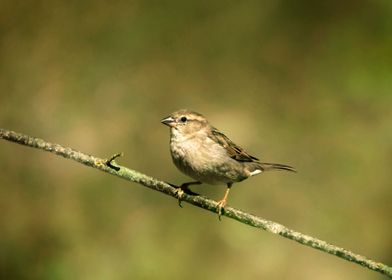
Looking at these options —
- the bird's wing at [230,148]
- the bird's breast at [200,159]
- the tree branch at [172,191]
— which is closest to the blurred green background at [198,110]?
the bird's wing at [230,148]

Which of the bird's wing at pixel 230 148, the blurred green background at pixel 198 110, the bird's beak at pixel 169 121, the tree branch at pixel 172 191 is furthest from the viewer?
the blurred green background at pixel 198 110

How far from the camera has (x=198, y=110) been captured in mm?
7891

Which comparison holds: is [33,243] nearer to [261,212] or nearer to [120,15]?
[261,212]

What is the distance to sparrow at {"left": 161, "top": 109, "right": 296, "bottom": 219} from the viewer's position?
405cm

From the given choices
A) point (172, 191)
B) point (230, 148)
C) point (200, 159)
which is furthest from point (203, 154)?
point (172, 191)

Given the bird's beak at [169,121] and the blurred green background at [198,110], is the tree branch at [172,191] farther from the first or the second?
the blurred green background at [198,110]

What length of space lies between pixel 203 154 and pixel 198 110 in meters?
3.78

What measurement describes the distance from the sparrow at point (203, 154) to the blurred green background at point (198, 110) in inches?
80.2

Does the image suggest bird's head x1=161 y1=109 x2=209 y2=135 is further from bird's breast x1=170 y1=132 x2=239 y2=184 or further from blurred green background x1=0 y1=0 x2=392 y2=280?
blurred green background x1=0 y1=0 x2=392 y2=280

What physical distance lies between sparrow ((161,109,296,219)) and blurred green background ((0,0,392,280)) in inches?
80.2

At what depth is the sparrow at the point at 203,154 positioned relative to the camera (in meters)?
4.05

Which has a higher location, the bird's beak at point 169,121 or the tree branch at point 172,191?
the bird's beak at point 169,121

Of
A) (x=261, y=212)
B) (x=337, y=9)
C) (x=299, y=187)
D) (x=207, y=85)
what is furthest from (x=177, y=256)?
(x=337, y=9)

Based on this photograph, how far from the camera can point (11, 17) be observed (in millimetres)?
8516
